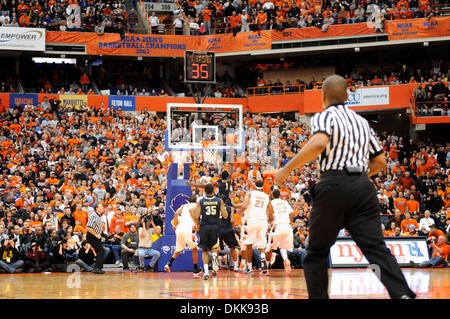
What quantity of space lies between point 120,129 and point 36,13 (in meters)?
12.3

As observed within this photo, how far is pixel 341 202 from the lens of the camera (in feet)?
19.3

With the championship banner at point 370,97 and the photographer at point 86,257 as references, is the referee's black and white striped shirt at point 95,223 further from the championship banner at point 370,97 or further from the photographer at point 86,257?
Answer: the championship banner at point 370,97

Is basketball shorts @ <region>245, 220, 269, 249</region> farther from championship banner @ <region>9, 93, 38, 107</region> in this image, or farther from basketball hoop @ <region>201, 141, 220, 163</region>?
championship banner @ <region>9, 93, 38, 107</region>

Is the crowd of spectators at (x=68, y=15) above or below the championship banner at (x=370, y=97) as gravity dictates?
above

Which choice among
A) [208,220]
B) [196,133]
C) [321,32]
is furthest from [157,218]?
[321,32]

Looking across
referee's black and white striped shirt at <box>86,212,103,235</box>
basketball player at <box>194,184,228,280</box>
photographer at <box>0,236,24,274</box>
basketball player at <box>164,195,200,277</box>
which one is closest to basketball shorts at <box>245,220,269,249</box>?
basketball player at <box>194,184,228,280</box>

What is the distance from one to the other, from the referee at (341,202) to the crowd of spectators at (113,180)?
39.4 ft

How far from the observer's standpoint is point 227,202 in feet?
56.1

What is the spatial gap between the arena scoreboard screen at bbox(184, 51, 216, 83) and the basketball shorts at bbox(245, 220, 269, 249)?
5558mm

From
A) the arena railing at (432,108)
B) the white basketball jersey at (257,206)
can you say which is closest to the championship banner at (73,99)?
the arena railing at (432,108)

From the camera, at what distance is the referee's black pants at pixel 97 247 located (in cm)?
1612

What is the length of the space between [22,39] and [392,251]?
25401 mm

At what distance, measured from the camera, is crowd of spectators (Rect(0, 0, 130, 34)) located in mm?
36281

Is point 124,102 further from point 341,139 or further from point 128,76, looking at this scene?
point 341,139
